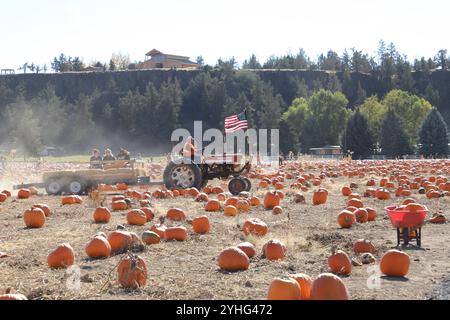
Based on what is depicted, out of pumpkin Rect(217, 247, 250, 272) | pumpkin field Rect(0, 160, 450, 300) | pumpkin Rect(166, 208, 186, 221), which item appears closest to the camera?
pumpkin field Rect(0, 160, 450, 300)

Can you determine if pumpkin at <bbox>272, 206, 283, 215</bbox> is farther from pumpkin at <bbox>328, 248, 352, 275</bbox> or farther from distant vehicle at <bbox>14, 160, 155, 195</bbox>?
distant vehicle at <bbox>14, 160, 155, 195</bbox>

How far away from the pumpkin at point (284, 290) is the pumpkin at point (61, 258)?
3201 mm

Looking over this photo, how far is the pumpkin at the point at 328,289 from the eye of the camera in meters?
5.29

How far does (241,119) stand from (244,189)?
3356mm

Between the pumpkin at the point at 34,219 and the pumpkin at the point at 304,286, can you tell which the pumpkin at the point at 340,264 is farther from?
the pumpkin at the point at 34,219

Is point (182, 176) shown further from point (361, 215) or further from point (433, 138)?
point (433, 138)

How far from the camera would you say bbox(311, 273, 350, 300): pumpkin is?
5.29m

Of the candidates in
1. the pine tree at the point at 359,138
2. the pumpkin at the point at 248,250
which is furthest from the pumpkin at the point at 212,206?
the pine tree at the point at 359,138

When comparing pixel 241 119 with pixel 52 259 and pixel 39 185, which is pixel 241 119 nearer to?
pixel 39 185

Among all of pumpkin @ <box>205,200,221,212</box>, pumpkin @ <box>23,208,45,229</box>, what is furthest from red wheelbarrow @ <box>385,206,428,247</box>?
pumpkin @ <box>23,208,45,229</box>

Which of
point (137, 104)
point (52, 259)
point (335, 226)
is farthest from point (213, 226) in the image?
point (137, 104)

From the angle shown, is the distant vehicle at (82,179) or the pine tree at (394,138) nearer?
the distant vehicle at (82,179)

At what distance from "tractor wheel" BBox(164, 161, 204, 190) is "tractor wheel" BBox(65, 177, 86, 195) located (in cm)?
276

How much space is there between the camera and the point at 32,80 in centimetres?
12950
